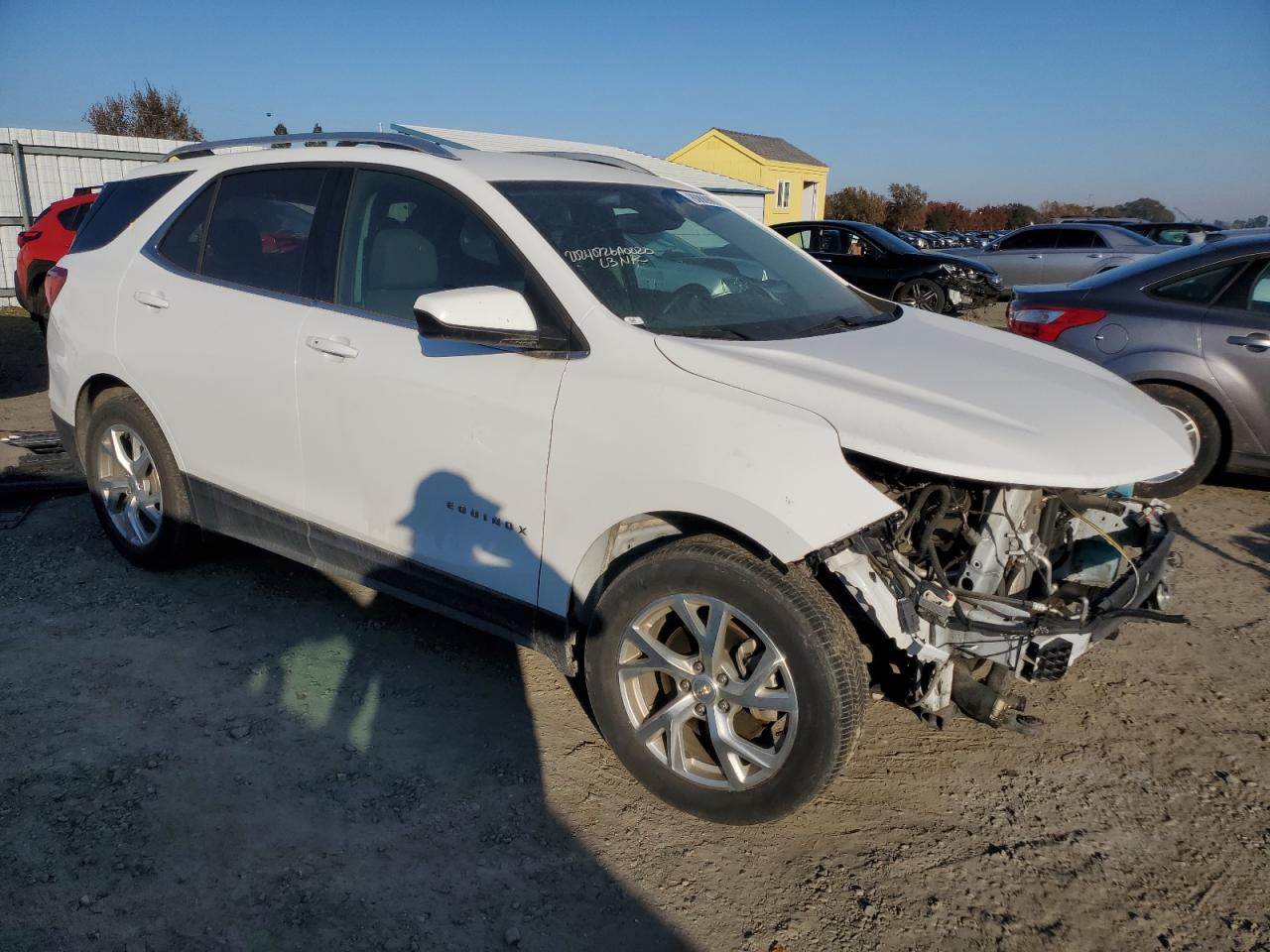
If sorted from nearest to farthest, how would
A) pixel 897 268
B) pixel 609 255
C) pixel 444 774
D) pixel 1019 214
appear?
pixel 444 774, pixel 609 255, pixel 897 268, pixel 1019 214

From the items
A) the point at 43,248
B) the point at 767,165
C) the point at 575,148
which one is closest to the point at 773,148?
the point at 767,165

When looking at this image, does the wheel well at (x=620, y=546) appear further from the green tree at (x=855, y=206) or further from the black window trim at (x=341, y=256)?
the green tree at (x=855, y=206)

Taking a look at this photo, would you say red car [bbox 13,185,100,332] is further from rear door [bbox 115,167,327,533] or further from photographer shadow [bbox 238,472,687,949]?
photographer shadow [bbox 238,472,687,949]

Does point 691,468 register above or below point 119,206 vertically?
below

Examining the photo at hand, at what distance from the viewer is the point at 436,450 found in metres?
3.17

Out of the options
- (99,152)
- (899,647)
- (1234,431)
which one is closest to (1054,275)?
(1234,431)

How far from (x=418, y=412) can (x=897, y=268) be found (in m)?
12.9

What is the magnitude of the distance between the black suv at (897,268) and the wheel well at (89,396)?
11.0 meters

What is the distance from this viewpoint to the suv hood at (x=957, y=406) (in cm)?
252

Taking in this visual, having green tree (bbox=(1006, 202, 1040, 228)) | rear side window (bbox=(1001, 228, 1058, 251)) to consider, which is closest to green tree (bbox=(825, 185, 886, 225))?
green tree (bbox=(1006, 202, 1040, 228))

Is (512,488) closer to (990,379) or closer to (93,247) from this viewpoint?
(990,379)

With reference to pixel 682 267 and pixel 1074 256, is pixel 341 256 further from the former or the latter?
pixel 1074 256

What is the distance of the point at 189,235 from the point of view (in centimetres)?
418

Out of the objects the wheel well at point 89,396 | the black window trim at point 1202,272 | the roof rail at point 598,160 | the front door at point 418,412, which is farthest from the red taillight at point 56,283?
the black window trim at point 1202,272
